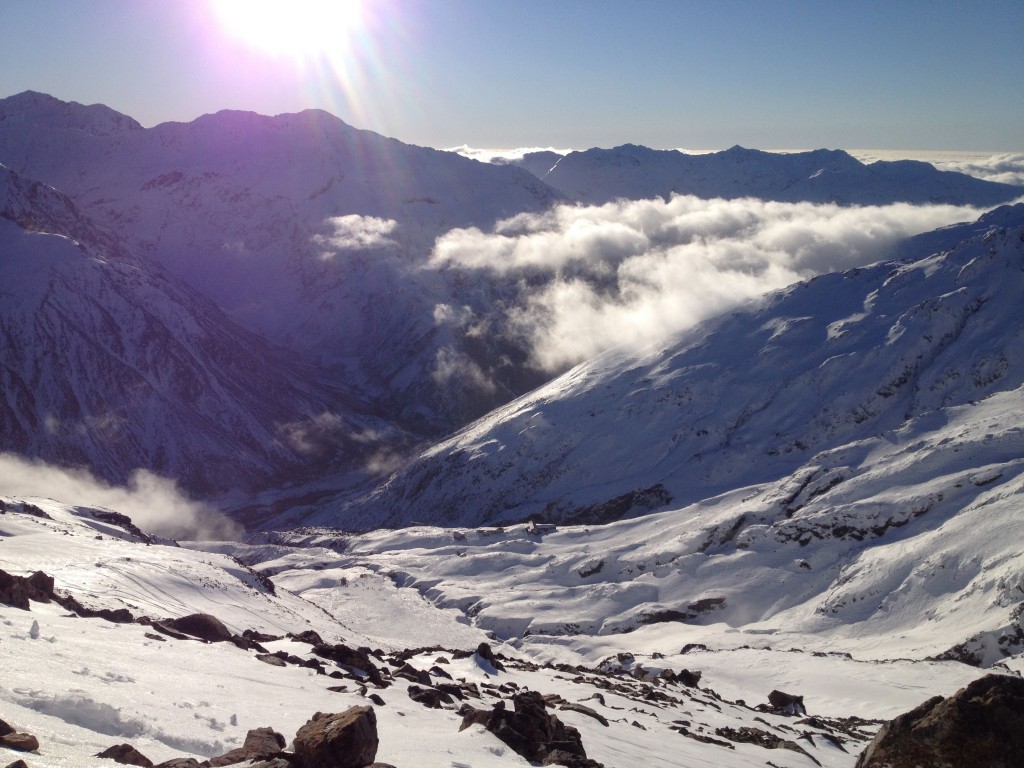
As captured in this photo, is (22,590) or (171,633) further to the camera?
(171,633)

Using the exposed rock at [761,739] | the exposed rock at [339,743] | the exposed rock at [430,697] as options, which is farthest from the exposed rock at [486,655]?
the exposed rock at [339,743]

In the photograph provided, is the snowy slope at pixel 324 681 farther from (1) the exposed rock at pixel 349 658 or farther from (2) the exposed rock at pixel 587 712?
(1) the exposed rock at pixel 349 658

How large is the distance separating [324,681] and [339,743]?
10.8 m

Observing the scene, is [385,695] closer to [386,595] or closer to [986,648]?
[986,648]

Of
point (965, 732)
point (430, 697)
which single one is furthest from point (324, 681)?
point (965, 732)

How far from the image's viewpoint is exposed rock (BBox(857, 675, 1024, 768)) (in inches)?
667

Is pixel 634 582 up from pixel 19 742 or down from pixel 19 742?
down

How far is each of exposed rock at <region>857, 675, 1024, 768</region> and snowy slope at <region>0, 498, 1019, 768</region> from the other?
7954mm

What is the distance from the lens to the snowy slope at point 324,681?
53.1 feet

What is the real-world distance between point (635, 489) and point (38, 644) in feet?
503

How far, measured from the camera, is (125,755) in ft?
44.2

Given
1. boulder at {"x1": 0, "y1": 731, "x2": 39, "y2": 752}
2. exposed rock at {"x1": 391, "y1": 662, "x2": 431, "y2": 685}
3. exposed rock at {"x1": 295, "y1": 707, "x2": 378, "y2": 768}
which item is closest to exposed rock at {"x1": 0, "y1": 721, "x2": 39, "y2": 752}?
boulder at {"x1": 0, "y1": 731, "x2": 39, "y2": 752}

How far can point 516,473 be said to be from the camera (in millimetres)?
189000

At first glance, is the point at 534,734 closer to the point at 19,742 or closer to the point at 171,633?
the point at 19,742
